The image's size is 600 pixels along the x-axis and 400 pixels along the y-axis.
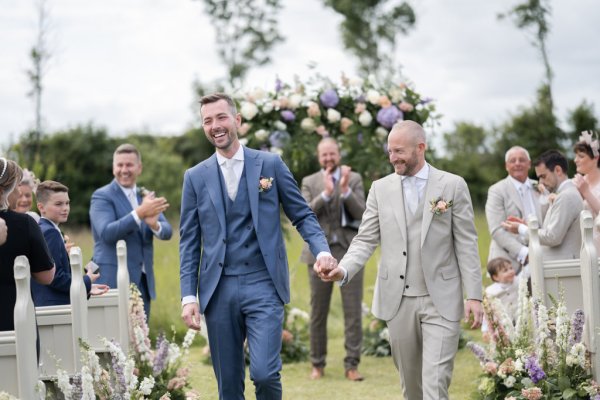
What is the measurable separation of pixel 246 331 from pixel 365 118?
4838 mm

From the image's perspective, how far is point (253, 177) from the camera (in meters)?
5.00

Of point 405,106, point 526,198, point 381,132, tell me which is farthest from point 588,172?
point 381,132

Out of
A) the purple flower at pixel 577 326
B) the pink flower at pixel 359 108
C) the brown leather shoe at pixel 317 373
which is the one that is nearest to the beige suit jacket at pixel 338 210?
the brown leather shoe at pixel 317 373

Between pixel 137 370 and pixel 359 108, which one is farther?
pixel 359 108

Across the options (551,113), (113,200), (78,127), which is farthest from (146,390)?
(78,127)

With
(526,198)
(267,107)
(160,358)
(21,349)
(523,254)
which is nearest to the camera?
(21,349)

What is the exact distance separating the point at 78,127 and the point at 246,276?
26.1 metres

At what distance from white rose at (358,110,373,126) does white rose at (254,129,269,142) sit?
1.05m

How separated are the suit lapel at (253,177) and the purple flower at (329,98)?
14.8ft

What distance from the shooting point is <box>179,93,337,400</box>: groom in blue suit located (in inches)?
190

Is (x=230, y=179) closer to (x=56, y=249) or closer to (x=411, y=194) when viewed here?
(x=411, y=194)

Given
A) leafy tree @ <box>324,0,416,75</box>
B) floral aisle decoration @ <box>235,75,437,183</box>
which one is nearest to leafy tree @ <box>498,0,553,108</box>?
leafy tree @ <box>324,0,416,75</box>

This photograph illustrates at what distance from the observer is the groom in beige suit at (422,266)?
5.02 m

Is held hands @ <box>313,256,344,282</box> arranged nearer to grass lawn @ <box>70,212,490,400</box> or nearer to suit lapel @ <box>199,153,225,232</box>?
Result: suit lapel @ <box>199,153,225,232</box>
